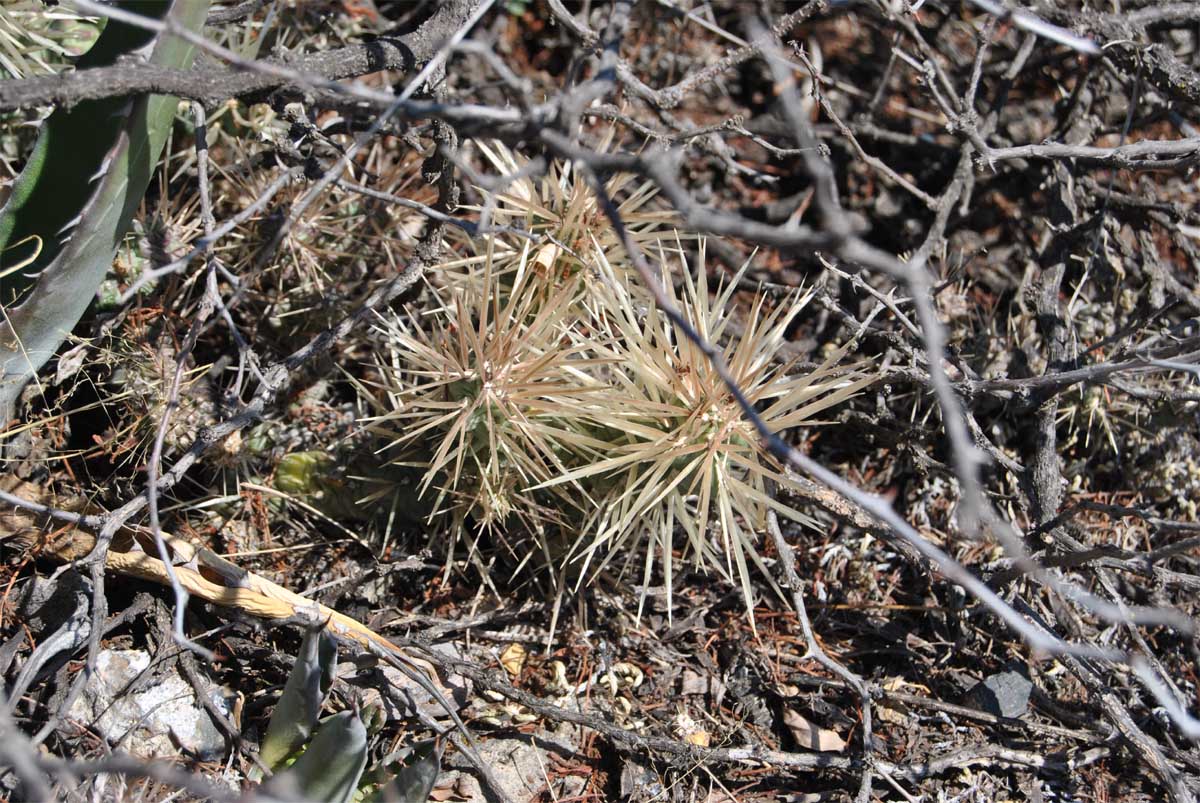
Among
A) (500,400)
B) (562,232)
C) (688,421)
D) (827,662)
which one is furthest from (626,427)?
(827,662)

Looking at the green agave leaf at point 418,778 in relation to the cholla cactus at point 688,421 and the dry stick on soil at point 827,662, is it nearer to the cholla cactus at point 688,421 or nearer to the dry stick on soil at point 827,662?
the cholla cactus at point 688,421

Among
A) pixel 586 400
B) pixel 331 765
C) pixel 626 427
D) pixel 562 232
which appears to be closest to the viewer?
pixel 331 765

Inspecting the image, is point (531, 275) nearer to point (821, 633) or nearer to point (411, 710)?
point (411, 710)

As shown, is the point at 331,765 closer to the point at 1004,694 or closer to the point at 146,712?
the point at 146,712

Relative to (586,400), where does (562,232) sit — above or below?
above

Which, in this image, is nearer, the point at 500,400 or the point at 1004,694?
the point at 500,400

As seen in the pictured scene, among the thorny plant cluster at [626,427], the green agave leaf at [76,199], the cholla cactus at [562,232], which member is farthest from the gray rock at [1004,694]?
the green agave leaf at [76,199]
